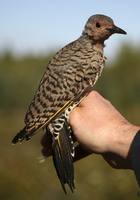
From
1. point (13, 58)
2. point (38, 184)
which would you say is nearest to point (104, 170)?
point (38, 184)

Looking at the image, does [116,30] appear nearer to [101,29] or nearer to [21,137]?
[101,29]

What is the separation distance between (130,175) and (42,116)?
4.74 m

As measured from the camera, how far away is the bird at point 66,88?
589 cm

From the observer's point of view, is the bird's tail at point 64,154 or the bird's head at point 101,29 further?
the bird's head at point 101,29

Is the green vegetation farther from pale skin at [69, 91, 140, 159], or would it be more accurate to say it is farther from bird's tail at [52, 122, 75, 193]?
pale skin at [69, 91, 140, 159]

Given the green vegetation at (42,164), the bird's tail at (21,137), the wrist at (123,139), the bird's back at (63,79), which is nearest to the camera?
the wrist at (123,139)

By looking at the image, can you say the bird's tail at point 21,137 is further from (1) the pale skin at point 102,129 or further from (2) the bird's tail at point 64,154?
(1) the pale skin at point 102,129

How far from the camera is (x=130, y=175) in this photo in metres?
10.6

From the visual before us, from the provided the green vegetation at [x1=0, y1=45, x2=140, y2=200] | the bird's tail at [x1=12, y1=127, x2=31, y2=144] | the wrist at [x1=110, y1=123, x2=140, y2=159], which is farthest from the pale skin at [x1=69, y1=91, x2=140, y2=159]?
the green vegetation at [x1=0, y1=45, x2=140, y2=200]

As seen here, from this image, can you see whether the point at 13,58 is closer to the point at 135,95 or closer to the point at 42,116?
the point at 135,95

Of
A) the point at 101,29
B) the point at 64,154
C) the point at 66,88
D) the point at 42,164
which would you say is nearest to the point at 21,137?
the point at 64,154

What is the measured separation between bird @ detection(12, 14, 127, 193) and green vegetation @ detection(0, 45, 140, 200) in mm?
1820

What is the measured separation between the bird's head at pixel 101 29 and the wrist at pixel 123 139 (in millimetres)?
2478

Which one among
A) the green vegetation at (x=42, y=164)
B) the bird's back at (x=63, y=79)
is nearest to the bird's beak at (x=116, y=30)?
the bird's back at (x=63, y=79)
